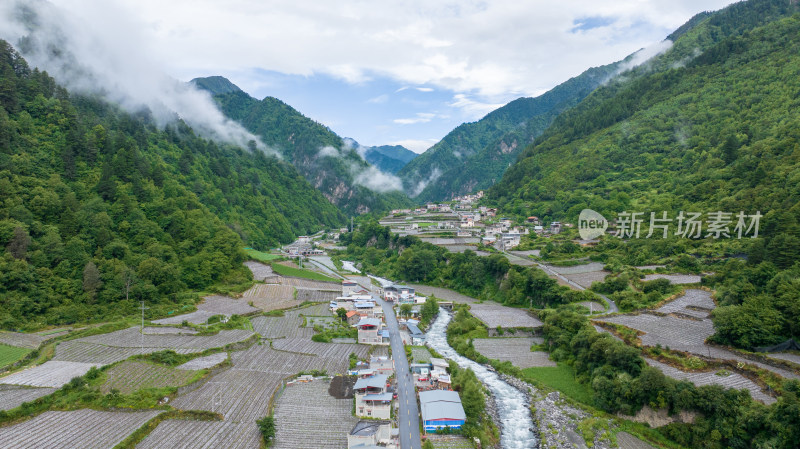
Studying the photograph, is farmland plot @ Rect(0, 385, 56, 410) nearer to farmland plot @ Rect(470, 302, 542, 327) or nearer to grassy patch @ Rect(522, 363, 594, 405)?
grassy patch @ Rect(522, 363, 594, 405)

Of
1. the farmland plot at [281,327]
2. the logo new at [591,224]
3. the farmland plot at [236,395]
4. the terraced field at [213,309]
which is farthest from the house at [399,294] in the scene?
the logo new at [591,224]

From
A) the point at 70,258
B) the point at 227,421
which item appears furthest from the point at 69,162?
the point at 227,421

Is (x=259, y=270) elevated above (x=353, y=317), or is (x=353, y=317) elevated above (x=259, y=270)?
(x=259, y=270)

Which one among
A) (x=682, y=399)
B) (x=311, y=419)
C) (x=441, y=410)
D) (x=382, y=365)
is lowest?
(x=311, y=419)

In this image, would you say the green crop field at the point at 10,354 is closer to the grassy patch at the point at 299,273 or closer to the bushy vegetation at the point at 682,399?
the grassy patch at the point at 299,273

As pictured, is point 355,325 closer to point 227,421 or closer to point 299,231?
point 227,421

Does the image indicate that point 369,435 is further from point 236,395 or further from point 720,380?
point 720,380

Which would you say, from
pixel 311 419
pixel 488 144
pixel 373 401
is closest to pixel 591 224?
pixel 373 401
